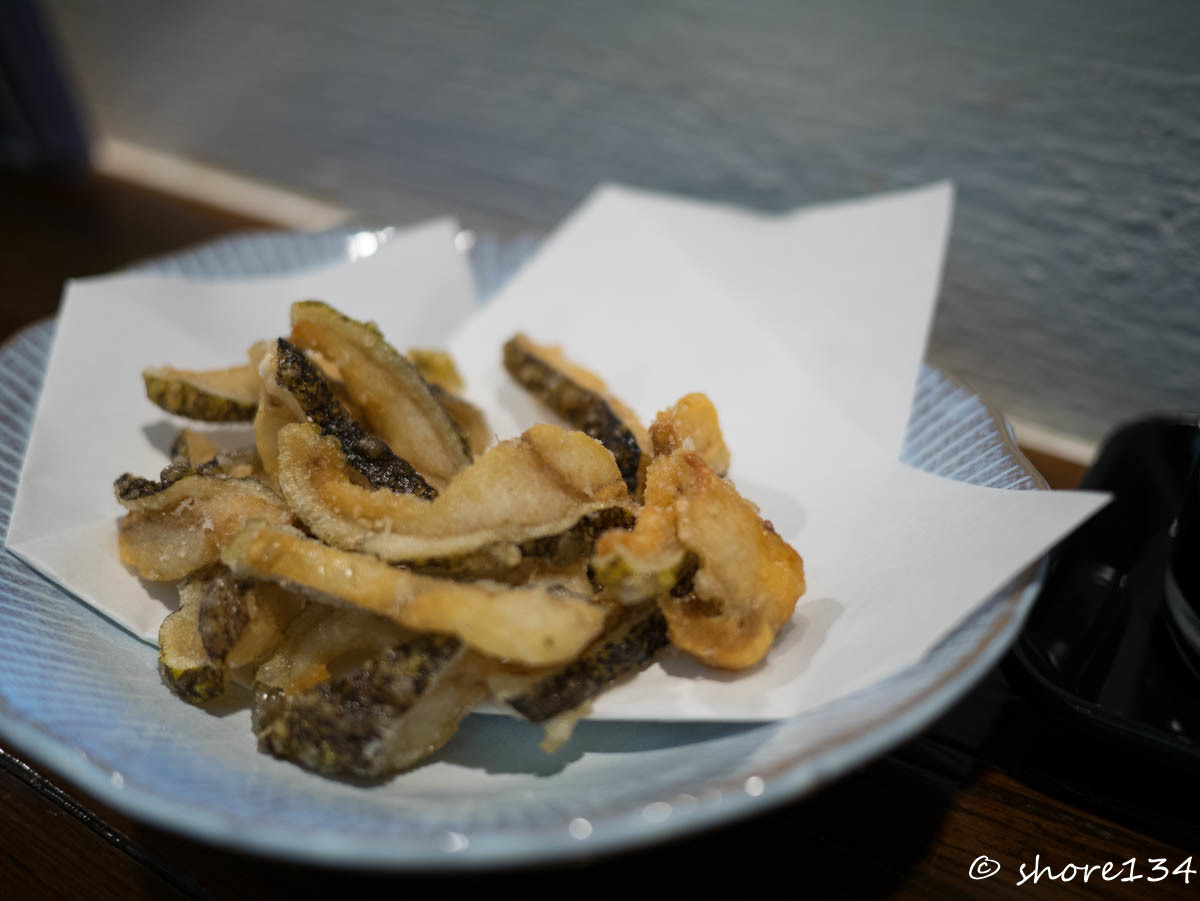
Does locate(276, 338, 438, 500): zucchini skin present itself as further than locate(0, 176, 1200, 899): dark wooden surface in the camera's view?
Yes

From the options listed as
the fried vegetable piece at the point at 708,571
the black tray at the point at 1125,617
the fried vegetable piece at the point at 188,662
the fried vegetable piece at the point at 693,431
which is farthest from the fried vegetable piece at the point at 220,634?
the black tray at the point at 1125,617

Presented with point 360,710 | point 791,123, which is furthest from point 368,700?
point 791,123

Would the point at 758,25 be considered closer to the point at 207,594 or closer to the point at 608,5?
the point at 608,5

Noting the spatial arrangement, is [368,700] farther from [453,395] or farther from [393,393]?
[453,395]

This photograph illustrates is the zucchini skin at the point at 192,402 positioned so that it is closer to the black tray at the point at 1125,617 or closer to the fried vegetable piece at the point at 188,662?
the fried vegetable piece at the point at 188,662

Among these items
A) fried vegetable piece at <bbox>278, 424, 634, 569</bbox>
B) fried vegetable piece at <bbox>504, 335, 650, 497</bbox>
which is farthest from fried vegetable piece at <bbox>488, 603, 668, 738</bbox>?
fried vegetable piece at <bbox>504, 335, 650, 497</bbox>

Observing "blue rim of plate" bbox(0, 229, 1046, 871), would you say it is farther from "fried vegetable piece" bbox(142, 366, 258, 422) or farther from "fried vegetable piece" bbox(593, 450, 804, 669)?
"fried vegetable piece" bbox(142, 366, 258, 422)

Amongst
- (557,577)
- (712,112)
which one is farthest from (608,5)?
(557,577)
